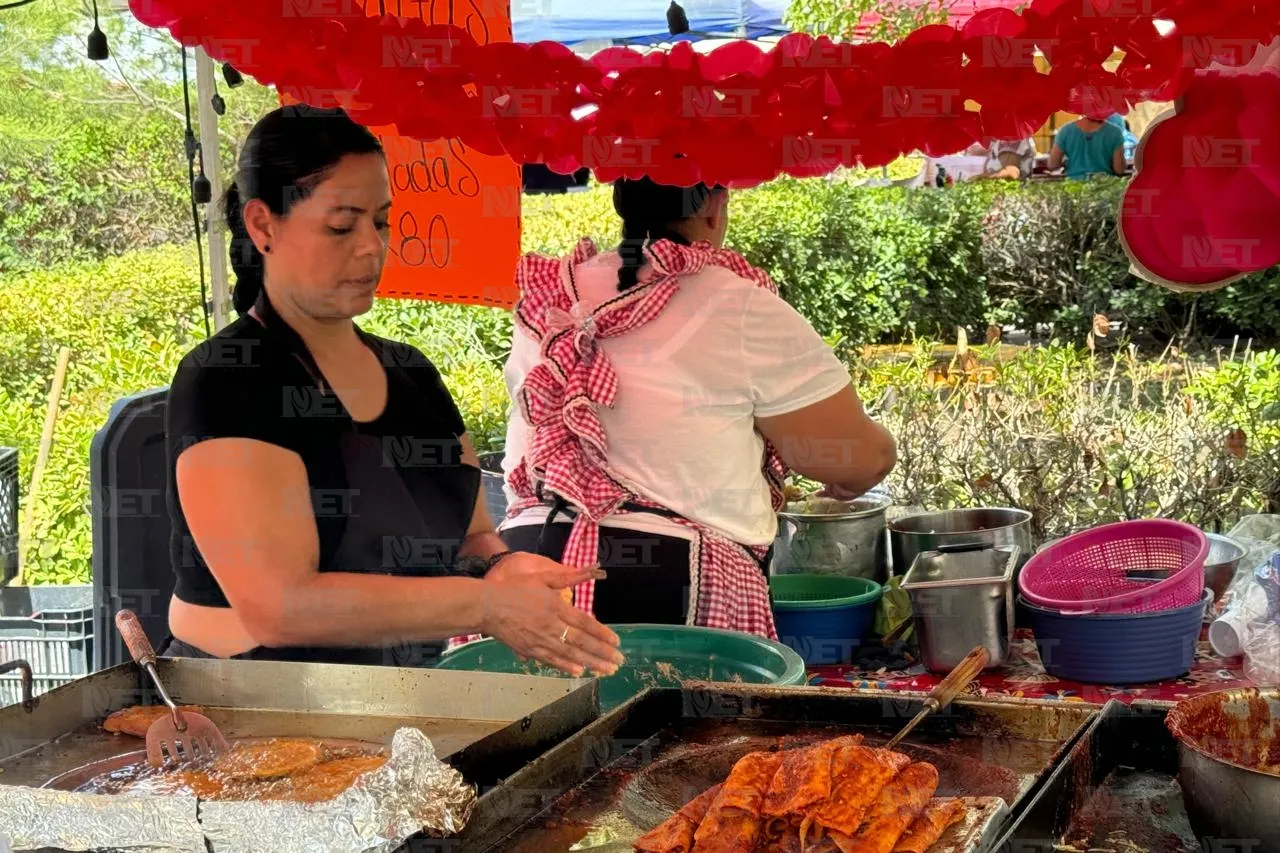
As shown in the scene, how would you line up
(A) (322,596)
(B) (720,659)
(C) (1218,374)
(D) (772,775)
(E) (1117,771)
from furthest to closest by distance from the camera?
(C) (1218,374) < (B) (720,659) < (A) (322,596) < (E) (1117,771) < (D) (772,775)

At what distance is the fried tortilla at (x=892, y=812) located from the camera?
1151mm

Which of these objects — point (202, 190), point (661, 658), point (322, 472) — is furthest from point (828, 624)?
point (202, 190)

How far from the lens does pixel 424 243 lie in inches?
115

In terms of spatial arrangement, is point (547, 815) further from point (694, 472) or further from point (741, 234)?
point (741, 234)

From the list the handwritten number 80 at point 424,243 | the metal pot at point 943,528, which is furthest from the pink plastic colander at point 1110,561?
the handwritten number 80 at point 424,243

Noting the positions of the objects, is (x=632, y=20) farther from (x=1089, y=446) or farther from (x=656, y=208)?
(x=656, y=208)

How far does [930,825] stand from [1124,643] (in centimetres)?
104

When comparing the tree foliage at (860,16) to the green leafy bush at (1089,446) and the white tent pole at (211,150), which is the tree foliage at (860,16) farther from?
the white tent pole at (211,150)

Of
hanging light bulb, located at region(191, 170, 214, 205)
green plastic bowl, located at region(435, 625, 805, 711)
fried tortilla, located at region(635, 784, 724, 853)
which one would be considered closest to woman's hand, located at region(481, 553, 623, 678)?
A: green plastic bowl, located at region(435, 625, 805, 711)

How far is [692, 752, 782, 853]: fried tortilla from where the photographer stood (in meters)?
1.18

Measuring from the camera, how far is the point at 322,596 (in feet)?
5.93

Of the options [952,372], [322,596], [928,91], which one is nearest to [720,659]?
[322,596]

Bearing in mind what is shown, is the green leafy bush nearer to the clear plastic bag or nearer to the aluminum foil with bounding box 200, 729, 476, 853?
the clear plastic bag

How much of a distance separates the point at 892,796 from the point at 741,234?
20.0ft
